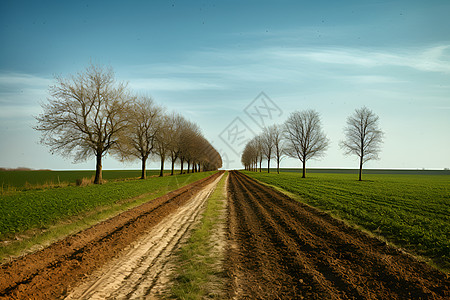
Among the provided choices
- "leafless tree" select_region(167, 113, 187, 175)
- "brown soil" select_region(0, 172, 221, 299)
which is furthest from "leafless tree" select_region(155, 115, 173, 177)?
"brown soil" select_region(0, 172, 221, 299)

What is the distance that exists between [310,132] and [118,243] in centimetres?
4674

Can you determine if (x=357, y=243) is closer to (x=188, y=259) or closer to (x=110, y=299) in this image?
(x=188, y=259)

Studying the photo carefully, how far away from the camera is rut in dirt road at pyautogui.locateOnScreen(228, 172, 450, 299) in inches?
207

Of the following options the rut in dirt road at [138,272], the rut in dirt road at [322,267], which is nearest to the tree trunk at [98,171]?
the rut in dirt road at [138,272]

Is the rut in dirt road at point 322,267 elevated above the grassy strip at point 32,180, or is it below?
above

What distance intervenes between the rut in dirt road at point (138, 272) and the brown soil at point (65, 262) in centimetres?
35

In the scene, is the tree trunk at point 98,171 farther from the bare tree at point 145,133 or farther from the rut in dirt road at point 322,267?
the rut in dirt road at point 322,267

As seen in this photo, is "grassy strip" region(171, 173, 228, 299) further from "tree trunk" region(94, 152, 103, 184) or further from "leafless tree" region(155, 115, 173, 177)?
"leafless tree" region(155, 115, 173, 177)

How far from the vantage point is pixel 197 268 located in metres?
6.38

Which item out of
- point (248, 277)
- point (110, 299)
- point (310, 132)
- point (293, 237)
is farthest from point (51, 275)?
point (310, 132)

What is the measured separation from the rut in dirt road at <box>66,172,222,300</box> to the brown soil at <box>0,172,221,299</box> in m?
0.35

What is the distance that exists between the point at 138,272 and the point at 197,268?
149 centimetres

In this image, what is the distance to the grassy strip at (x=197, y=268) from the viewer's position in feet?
17.0

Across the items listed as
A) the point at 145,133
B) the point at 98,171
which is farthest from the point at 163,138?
the point at 98,171
